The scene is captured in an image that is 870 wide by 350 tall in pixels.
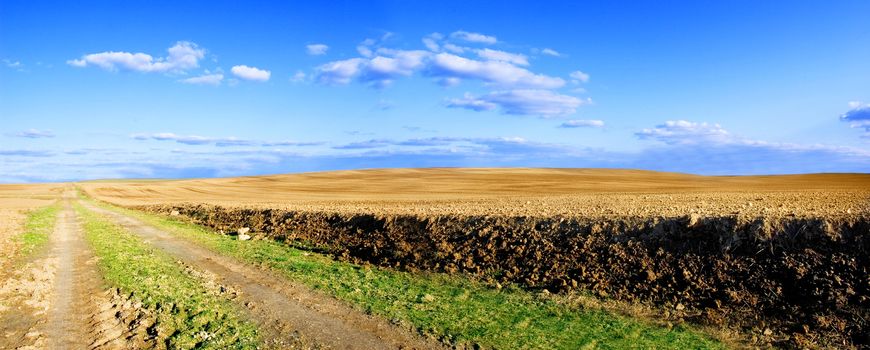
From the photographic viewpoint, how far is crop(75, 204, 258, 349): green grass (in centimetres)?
1005

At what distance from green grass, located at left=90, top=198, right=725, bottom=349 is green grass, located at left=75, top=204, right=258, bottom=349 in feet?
8.72

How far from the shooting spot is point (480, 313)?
1175cm

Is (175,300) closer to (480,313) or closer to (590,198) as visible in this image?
(480,313)

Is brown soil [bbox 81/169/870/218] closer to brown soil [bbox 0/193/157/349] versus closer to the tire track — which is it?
the tire track

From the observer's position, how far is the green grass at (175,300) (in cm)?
1005

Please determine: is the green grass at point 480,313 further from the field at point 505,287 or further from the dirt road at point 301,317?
the dirt road at point 301,317

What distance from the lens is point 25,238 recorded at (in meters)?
23.8

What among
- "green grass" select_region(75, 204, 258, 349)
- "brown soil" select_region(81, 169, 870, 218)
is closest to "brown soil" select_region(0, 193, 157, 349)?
"green grass" select_region(75, 204, 258, 349)

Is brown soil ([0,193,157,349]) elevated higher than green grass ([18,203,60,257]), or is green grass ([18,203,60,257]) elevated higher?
green grass ([18,203,60,257])

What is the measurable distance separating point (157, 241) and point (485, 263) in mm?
15208

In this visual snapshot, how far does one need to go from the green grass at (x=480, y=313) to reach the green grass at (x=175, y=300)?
266cm

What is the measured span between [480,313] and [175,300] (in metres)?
6.99

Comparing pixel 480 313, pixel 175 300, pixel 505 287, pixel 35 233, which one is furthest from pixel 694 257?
pixel 35 233

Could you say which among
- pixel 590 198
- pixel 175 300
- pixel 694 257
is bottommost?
pixel 175 300
